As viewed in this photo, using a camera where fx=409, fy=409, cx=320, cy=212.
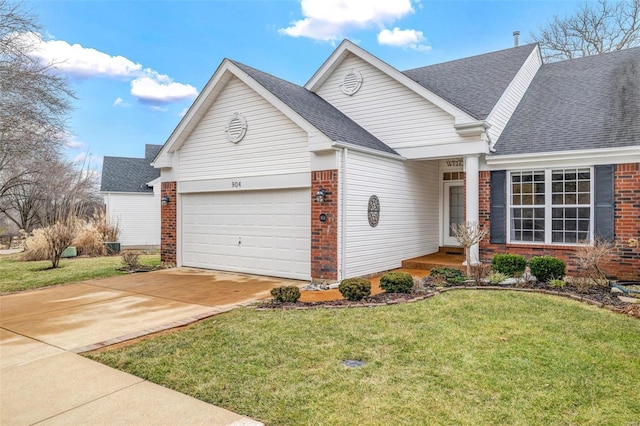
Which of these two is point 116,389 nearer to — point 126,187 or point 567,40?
point 126,187

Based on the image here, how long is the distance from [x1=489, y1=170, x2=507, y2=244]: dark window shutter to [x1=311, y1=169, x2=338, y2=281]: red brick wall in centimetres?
423

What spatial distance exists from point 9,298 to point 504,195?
38.5ft

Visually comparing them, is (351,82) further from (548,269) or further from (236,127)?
(548,269)

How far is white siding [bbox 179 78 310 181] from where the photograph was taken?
1025 centimetres

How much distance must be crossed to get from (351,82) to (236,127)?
12.7ft

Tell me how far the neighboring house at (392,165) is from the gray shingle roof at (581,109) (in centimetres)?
5

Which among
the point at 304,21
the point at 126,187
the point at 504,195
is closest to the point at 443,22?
the point at 304,21

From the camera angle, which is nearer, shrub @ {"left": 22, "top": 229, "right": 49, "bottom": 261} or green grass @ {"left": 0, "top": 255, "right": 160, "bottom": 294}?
green grass @ {"left": 0, "top": 255, "right": 160, "bottom": 294}

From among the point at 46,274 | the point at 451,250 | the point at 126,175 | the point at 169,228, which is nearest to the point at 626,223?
the point at 451,250

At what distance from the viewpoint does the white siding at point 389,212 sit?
31.9ft

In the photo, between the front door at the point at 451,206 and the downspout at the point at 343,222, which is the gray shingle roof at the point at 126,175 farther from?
the downspout at the point at 343,222

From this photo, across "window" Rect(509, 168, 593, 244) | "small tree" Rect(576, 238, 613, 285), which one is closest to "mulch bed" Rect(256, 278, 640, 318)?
"small tree" Rect(576, 238, 613, 285)

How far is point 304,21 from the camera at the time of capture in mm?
20750

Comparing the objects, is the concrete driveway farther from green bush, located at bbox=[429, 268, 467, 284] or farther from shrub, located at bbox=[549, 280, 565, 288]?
shrub, located at bbox=[549, 280, 565, 288]
